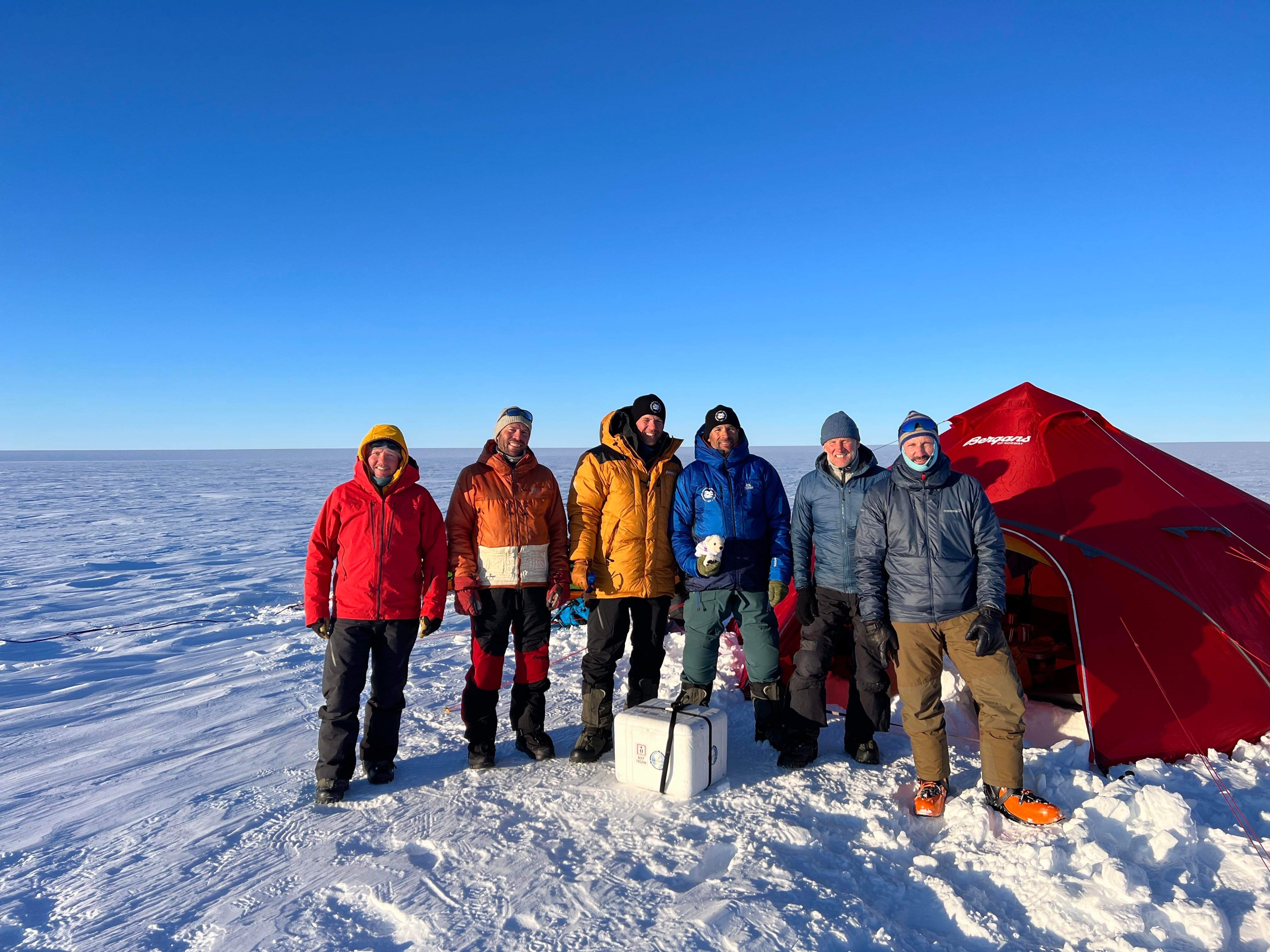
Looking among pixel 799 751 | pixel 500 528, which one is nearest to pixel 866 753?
pixel 799 751

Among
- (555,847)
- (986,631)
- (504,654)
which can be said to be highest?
(986,631)

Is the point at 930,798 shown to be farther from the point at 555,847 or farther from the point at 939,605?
the point at 555,847

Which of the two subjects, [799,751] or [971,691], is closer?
[971,691]

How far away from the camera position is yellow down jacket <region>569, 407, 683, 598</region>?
12.4ft

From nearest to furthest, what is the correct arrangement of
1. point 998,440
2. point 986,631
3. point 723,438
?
1. point 986,631
2. point 723,438
3. point 998,440

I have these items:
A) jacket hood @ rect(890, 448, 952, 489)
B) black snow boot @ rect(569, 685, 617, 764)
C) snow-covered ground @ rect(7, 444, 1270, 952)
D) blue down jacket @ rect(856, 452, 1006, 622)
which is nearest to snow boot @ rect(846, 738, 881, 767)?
snow-covered ground @ rect(7, 444, 1270, 952)

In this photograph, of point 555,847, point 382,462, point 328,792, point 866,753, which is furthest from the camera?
point 866,753

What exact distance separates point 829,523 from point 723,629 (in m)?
0.83

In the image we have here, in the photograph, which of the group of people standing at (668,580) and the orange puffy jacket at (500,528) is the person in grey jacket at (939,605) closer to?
the group of people standing at (668,580)

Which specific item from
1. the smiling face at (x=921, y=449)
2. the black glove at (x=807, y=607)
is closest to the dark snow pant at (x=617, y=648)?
the black glove at (x=807, y=607)

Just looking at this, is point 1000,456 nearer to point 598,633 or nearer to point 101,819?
point 598,633

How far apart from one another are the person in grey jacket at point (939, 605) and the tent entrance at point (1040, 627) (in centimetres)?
87

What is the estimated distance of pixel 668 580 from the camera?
3898 mm

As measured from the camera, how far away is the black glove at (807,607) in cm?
382
